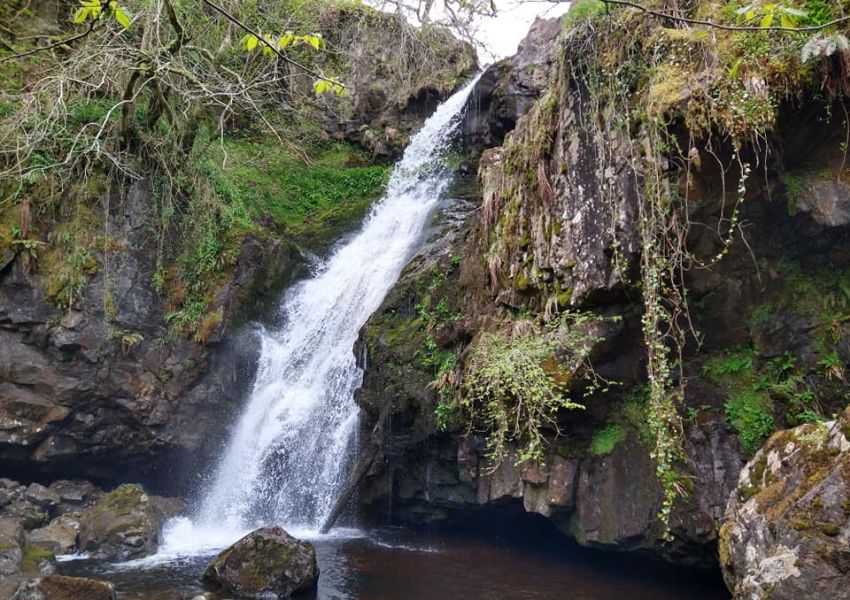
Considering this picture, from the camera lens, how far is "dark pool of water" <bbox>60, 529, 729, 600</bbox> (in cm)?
701

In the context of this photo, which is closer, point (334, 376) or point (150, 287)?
point (334, 376)

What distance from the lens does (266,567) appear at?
7.04 m

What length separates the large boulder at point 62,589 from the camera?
6117mm

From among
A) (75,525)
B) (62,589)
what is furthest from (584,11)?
(75,525)

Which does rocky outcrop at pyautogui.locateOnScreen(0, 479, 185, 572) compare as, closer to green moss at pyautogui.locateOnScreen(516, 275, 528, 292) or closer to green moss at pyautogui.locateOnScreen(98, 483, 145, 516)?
green moss at pyautogui.locateOnScreen(98, 483, 145, 516)

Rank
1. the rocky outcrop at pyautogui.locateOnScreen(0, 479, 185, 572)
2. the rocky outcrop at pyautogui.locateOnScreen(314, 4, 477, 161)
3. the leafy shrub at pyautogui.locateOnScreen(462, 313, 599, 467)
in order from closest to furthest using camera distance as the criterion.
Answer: the leafy shrub at pyautogui.locateOnScreen(462, 313, 599, 467) < the rocky outcrop at pyautogui.locateOnScreen(0, 479, 185, 572) < the rocky outcrop at pyautogui.locateOnScreen(314, 4, 477, 161)

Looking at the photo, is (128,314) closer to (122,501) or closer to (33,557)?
(122,501)

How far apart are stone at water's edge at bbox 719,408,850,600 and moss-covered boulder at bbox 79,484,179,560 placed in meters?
7.06

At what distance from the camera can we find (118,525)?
27.8 feet

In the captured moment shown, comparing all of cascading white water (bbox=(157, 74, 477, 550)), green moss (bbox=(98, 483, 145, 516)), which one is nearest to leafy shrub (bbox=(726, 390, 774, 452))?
cascading white water (bbox=(157, 74, 477, 550))

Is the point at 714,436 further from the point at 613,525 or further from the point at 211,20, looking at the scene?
the point at 211,20

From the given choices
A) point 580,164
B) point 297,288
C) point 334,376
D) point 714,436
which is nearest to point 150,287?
point 297,288

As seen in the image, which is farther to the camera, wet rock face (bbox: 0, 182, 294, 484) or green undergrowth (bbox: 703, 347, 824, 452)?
wet rock face (bbox: 0, 182, 294, 484)

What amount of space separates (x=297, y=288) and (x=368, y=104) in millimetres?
7593
